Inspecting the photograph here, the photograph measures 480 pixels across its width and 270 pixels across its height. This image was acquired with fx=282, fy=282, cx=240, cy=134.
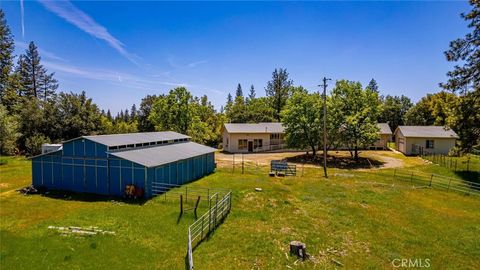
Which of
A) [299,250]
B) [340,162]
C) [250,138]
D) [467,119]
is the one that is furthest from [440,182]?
[250,138]

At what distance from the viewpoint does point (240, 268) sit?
34.0 feet

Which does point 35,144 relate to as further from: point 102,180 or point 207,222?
point 207,222

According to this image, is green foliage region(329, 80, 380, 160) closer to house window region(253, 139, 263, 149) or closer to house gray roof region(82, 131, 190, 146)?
house window region(253, 139, 263, 149)

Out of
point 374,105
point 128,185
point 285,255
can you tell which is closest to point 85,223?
point 128,185

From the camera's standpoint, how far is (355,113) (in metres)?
35.9

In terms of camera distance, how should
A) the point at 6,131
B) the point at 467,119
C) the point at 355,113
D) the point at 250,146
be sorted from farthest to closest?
the point at 250,146, the point at 355,113, the point at 6,131, the point at 467,119

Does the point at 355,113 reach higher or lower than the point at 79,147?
higher

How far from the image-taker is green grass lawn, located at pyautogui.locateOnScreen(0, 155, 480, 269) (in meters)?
10.9

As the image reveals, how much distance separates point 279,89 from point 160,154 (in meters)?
53.3

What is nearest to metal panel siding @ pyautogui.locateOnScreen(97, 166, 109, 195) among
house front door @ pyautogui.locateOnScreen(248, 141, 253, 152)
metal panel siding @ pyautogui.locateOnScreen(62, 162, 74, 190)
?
metal panel siding @ pyautogui.locateOnScreen(62, 162, 74, 190)

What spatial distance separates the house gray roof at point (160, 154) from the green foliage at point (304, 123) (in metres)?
13.3

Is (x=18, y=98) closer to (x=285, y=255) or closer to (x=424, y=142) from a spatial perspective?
(x=285, y=255)

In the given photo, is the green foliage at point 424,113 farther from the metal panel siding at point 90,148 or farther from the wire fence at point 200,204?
the metal panel siding at point 90,148

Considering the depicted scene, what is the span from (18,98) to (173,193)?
138 feet
